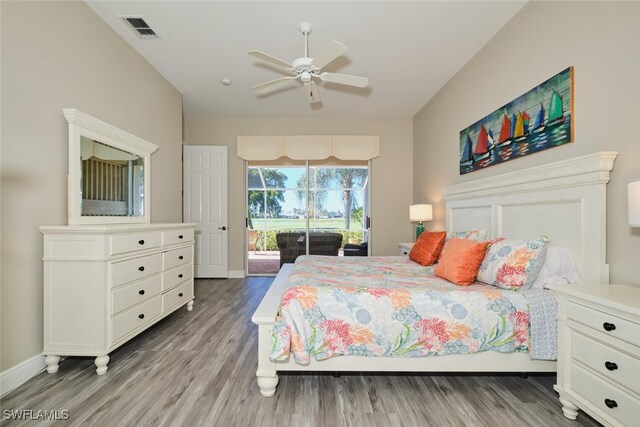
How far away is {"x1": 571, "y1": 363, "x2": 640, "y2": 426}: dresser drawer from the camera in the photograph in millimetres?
1265

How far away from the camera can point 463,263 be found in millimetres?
2168

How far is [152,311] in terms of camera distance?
2.64 metres

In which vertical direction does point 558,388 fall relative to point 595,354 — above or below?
below

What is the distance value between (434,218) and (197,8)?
3.73 metres

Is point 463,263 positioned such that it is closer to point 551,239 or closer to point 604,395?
point 551,239

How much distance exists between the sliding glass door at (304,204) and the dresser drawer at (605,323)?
391 cm

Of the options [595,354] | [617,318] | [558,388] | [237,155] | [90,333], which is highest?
[237,155]

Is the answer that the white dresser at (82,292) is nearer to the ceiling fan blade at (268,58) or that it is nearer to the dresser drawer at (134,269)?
the dresser drawer at (134,269)

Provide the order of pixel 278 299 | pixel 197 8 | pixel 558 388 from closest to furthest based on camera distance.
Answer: pixel 558 388, pixel 278 299, pixel 197 8

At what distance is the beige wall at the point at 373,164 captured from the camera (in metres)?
5.23

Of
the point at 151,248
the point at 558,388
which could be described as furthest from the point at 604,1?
the point at 151,248

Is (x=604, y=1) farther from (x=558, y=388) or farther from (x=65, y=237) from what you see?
(x=65, y=237)

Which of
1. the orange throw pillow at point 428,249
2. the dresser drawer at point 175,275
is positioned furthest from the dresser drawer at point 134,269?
the orange throw pillow at point 428,249

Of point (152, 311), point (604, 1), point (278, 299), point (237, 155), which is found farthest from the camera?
point (237, 155)
